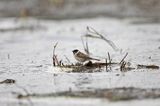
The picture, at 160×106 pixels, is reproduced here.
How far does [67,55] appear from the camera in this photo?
38.1 feet

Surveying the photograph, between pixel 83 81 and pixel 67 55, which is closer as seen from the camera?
pixel 83 81

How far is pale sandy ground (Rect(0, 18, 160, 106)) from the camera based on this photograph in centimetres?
746

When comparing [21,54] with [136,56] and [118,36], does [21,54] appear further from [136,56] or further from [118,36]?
[118,36]

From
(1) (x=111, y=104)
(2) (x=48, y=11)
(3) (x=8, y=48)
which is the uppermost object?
(2) (x=48, y=11)

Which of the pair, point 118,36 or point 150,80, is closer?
point 150,80

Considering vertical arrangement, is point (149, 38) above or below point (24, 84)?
above

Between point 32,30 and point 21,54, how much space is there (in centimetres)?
742

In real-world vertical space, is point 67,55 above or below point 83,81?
above

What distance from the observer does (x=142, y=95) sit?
6668 mm

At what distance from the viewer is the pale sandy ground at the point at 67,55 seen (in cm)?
746

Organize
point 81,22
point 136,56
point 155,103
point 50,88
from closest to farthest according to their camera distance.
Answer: point 155,103, point 50,88, point 136,56, point 81,22

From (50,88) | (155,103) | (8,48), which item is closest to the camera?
(155,103)

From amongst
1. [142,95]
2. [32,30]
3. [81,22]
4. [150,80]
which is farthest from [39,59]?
[81,22]

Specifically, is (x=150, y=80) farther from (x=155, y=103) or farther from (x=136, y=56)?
(x=136, y=56)
